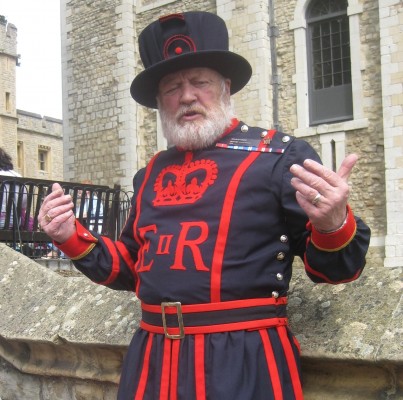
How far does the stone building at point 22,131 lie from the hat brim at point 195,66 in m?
29.1

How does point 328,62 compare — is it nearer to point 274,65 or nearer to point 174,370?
point 274,65

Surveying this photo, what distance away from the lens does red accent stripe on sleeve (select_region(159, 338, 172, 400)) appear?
1.91m

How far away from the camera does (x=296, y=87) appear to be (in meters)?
13.1

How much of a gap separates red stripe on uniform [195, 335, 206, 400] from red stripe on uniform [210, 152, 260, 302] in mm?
131

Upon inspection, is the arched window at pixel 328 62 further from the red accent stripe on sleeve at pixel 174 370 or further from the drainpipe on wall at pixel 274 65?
the red accent stripe on sleeve at pixel 174 370

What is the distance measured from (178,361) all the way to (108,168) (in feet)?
45.3

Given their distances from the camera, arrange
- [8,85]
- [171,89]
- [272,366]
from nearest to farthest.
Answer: [272,366] < [171,89] < [8,85]

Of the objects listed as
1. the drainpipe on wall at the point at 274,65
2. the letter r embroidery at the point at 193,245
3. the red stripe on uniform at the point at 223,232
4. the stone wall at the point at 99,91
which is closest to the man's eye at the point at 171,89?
the red stripe on uniform at the point at 223,232

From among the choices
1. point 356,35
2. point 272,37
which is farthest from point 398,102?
point 272,37

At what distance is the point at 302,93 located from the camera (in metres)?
12.9

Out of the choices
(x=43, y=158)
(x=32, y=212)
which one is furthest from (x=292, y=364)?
(x=43, y=158)

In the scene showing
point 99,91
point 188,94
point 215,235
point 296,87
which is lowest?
point 215,235

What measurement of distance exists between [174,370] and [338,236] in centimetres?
64

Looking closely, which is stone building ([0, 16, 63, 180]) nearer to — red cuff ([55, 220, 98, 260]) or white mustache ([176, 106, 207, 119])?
red cuff ([55, 220, 98, 260])
